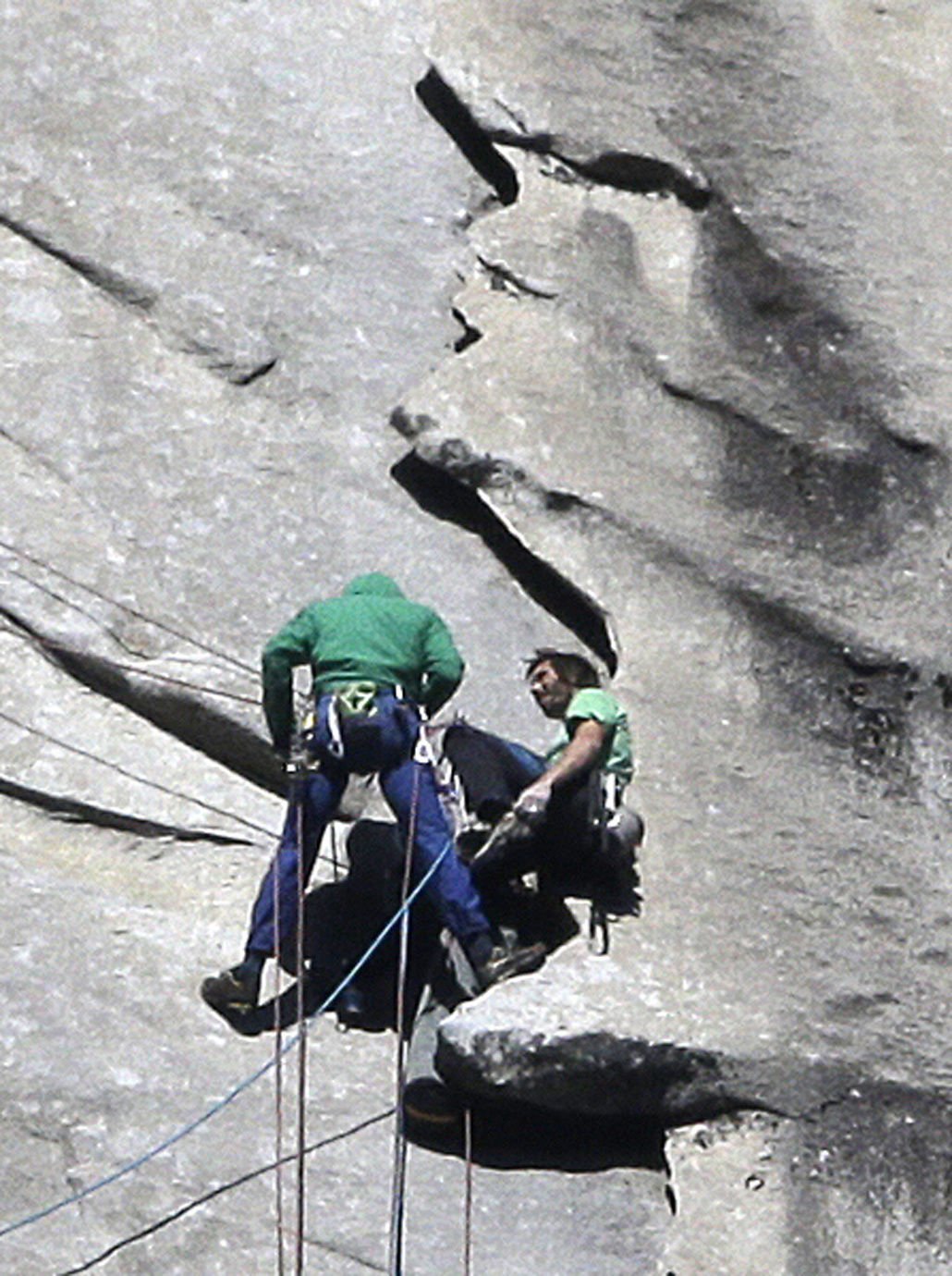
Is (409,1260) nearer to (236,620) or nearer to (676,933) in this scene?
(676,933)

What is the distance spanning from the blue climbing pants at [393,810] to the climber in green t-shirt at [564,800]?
0.66ft

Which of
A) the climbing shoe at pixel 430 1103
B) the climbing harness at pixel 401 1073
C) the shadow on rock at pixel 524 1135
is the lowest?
the shadow on rock at pixel 524 1135

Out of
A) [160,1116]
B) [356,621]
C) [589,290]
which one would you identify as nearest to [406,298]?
[589,290]

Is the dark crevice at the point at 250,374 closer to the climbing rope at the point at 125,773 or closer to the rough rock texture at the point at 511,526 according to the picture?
the rough rock texture at the point at 511,526

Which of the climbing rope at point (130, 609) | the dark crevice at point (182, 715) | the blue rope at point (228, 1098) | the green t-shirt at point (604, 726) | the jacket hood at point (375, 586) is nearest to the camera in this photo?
the blue rope at point (228, 1098)

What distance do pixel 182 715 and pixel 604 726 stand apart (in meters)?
1.82

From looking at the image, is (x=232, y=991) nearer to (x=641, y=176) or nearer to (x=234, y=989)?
(x=234, y=989)

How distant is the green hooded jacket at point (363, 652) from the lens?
11453mm

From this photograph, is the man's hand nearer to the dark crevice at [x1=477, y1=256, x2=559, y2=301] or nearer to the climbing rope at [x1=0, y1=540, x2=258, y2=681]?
the climbing rope at [x1=0, y1=540, x2=258, y2=681]

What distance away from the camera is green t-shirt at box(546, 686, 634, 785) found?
11.5 meters

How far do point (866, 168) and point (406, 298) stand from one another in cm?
194

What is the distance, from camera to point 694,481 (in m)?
13.1

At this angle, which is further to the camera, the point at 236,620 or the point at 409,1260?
the point at 236,620

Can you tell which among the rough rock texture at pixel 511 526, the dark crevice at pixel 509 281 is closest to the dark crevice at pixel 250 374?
the rough rock texture at pixel 511 526
